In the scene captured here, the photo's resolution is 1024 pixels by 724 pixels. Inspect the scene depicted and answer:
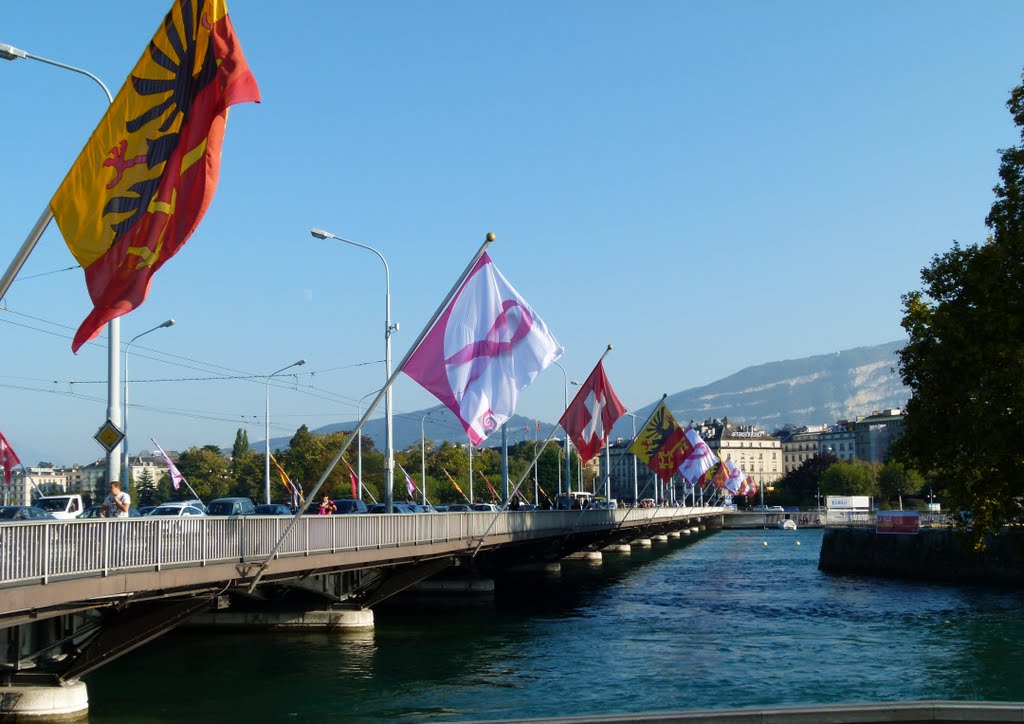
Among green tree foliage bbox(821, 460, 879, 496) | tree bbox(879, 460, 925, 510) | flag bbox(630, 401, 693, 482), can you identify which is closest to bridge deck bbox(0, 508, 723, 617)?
flag bbox(630, 401, 693, 482)

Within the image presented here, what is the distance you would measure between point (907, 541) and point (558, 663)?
146 ft

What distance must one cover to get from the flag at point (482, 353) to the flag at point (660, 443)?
1294 inches

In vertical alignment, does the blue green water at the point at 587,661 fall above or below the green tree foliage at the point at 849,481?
below

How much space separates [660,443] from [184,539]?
140 feet

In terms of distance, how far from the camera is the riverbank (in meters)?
62.7

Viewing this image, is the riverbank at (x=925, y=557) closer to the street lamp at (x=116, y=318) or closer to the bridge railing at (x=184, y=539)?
the bridge railing at (x=184, y=539)

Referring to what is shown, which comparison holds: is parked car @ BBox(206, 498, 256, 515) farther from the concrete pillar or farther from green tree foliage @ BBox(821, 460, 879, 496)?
green tree foliage @ BBox(821, 460, 879, 496)

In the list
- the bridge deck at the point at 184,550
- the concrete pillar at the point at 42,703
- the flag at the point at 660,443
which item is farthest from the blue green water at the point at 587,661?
the flag at the point at 660,443

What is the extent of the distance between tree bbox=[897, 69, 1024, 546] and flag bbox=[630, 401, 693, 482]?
25.6m

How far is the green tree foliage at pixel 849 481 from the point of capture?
7505 inches

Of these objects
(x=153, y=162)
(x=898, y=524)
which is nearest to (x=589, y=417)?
(x=153, y=162)

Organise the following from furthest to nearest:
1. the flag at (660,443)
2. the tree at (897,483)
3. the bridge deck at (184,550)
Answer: the tree at (897,483)
the flag at (660,443)
the bridge deck at (184,550)

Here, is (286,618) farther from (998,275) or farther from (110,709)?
(998,275)

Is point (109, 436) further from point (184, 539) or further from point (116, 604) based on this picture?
point (116, 604)
